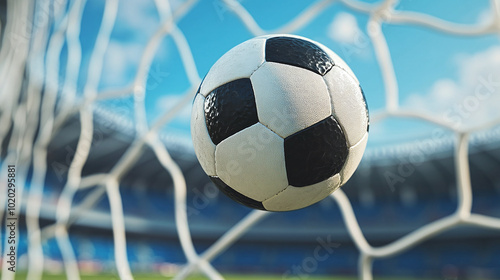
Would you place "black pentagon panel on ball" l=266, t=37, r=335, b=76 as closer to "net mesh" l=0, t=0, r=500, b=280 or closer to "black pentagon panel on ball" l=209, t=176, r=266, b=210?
"black pentagon panel on ball" l=209, t=176, r=266, b=210

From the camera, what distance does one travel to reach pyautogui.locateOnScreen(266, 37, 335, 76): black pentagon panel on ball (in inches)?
51.9

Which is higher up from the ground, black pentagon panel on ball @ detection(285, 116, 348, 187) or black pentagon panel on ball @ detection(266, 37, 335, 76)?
black pentagon panel on ball @ detection(266, 37, 335, 76)

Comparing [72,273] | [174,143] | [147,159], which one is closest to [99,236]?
[147,159]

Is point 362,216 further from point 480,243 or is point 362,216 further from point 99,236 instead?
point 99,236

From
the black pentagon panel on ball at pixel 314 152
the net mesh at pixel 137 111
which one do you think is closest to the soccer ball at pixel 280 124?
the black pentagon panel on ball at pixel 314 152

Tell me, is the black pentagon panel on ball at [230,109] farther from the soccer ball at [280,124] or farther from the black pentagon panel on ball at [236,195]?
the black pentagon panel on ball at [236,195]

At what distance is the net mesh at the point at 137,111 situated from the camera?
86.3 inches

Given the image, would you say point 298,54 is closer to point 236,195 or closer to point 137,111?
point 236,195

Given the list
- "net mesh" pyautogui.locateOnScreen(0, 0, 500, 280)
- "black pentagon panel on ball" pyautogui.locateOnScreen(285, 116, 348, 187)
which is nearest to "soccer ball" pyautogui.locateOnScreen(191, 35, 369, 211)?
"black pentagon panel on ball" pyautogui.locateOnScreen(285, 116, 348, 187)

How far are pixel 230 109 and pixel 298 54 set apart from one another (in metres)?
0.31

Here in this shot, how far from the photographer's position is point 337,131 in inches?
50.1

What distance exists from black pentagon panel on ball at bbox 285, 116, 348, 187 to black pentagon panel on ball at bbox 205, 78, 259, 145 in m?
0.16

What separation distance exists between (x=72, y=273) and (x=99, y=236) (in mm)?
20489

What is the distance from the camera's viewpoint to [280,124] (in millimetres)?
1230
